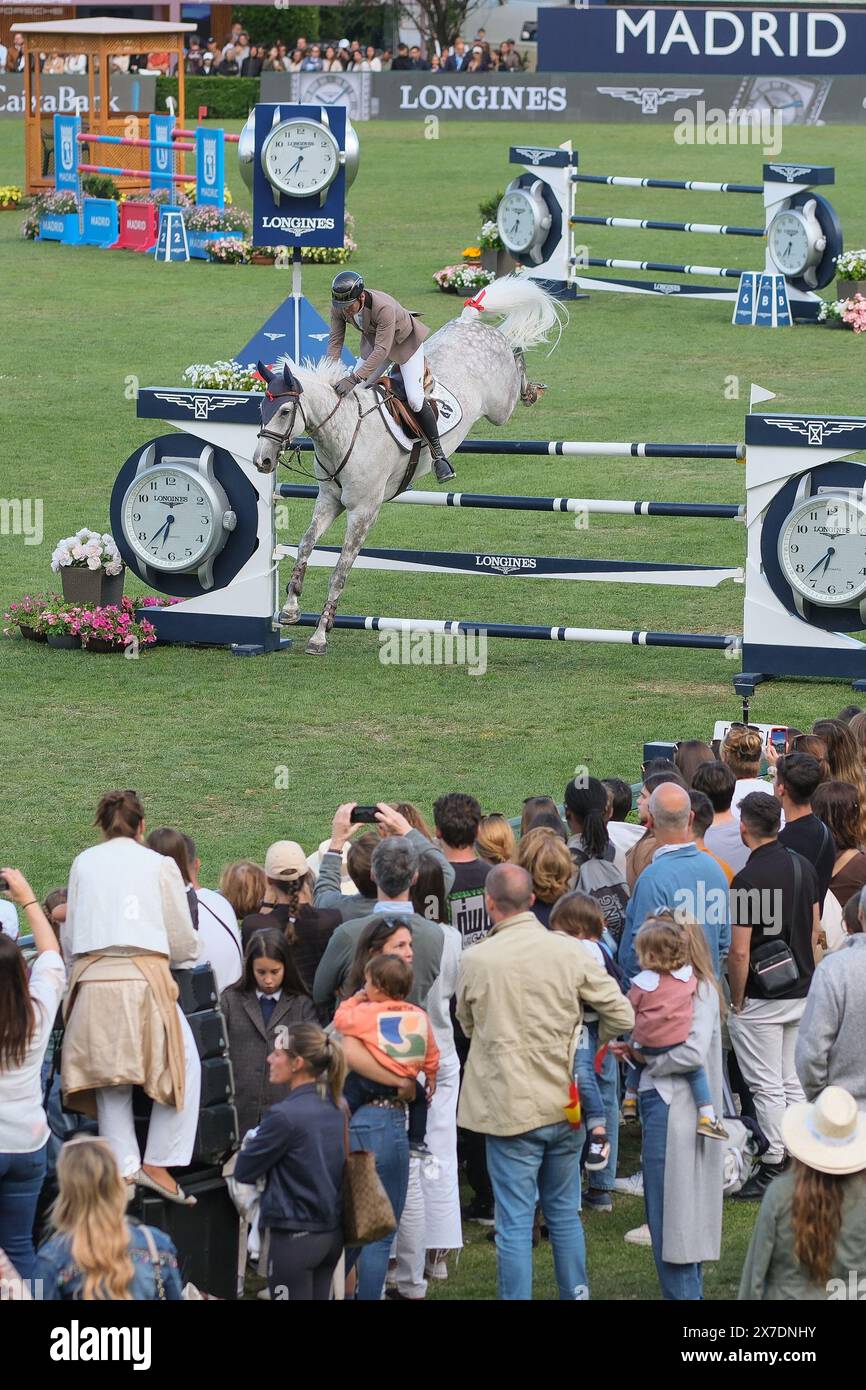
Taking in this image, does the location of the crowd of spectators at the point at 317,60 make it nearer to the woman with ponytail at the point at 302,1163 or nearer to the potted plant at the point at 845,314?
the potted plant at the point at 845,314

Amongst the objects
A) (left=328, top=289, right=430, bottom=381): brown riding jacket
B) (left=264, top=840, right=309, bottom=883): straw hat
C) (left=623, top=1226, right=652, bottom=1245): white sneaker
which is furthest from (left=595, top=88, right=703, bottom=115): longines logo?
(left=623, top=1226, right=652, bottom=1245): white sneaker

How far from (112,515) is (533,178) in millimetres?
16882

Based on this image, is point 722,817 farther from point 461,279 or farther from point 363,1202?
point 461,279

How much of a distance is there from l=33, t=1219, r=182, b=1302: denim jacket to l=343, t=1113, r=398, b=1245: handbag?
0.88 m

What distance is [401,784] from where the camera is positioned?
12312mm

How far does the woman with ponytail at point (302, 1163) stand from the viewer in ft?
19.9

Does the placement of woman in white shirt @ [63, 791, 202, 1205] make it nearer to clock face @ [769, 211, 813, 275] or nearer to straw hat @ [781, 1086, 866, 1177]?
straw hat @ [781, 1086, 866, 1177]

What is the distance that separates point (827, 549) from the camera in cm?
1399

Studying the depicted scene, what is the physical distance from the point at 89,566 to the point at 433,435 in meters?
2.73

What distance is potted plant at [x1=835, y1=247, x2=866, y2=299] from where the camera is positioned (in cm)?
2927

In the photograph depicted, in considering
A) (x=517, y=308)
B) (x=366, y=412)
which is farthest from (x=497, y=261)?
(x=366, y=412)

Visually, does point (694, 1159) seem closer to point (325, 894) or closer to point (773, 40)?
point (325, 894)

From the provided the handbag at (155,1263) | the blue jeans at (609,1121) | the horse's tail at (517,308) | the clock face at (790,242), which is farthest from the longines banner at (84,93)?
the handbag at (155,1263)

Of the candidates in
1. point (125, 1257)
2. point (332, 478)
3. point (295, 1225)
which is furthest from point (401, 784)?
point (125, 1257)
